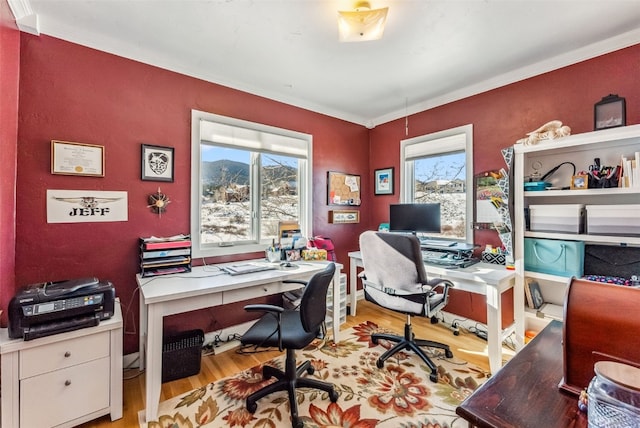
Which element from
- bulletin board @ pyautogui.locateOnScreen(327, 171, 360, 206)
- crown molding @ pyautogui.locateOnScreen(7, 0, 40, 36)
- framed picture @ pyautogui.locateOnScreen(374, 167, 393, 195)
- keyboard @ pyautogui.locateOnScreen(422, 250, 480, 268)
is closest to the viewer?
crown molding @ pyautogui.locateOnScreen(7, 0, 40, 36)

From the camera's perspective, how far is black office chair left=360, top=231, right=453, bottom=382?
2.02 m

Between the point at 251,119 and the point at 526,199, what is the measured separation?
2610 mm

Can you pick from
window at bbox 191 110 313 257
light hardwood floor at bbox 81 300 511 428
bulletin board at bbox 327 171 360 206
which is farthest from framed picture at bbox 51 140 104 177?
bulletin board at bbox 327 171 360 206

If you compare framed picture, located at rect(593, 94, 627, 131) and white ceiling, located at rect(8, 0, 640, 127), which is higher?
white ceiling, located at rect(8, 0, 640, 127)

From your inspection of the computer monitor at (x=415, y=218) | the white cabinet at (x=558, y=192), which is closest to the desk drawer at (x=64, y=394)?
the computer monitor at (x=415, y=218)

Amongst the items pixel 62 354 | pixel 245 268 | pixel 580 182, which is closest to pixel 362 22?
pixel 580 182

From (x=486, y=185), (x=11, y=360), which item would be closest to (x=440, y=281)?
(x=486, y=185)

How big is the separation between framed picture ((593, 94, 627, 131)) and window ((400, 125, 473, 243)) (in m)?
0.93

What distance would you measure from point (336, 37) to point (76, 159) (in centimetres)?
206

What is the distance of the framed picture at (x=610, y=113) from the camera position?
1991 millimetres

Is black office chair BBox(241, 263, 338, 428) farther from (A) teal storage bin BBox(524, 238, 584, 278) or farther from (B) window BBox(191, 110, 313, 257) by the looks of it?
(A) teal storage bin BBox(524, 238, 584, 278)

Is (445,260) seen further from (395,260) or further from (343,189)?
(343,189)

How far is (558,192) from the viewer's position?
2012mm

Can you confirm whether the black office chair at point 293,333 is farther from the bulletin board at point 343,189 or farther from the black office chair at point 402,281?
the bulletin board at point 343,189
